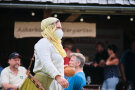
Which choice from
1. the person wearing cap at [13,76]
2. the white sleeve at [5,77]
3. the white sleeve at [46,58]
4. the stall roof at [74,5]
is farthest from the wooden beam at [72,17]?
the white sleeve at [46,58]

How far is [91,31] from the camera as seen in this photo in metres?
10.4

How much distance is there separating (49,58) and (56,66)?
0.25 meters

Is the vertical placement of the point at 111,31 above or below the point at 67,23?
below

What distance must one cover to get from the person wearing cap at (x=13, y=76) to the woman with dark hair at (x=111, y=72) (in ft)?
8.17

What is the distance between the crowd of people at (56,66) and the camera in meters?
5.20

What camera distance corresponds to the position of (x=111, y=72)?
413 inches

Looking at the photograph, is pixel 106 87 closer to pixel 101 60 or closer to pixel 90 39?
pixel 101 60

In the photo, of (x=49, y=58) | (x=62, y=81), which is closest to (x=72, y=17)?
(x=49, y=58)

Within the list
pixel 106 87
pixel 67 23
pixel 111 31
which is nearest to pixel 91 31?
pixel 67 23

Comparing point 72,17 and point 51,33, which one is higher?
point 51,33

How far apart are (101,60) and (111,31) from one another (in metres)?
2.00

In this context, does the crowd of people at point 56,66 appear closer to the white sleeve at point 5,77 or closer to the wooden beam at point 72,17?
the white sleeve at point 5,77

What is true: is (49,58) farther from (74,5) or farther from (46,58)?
(74,5)

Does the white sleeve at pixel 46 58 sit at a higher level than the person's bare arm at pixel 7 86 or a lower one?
higher
